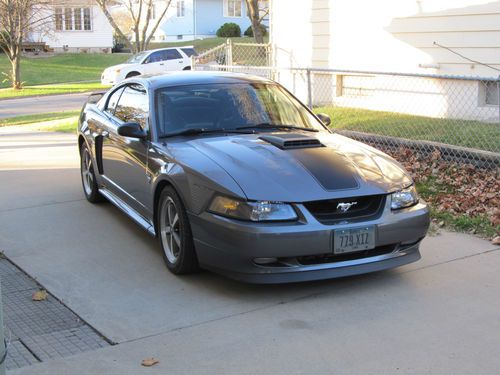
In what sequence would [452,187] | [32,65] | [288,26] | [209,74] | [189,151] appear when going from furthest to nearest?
[32,65]
[288,26]
[452,187]
[209,74]
[189,151]

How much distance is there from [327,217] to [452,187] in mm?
3249

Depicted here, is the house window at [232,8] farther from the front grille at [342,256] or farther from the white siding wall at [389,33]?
the front grille at [342,256]

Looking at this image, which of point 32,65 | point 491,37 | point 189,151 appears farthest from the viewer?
point 32,65

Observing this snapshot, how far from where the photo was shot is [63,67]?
38.9 metres

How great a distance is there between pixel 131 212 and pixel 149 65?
2346 centimetres

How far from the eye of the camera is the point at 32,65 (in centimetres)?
3884

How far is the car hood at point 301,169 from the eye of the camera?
479cm

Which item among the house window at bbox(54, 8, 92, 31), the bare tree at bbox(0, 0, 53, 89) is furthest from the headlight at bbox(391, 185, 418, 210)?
the house window at bbox(54, 8, 92, 31)

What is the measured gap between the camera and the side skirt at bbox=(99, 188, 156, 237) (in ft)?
19.2

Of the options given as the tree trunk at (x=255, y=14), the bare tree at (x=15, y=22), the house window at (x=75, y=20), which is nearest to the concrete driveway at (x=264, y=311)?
the tree trunk at (x=255, y=14)

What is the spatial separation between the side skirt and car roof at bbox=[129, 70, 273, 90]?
117cm

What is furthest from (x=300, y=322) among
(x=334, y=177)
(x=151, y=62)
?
(x=151, y=62)

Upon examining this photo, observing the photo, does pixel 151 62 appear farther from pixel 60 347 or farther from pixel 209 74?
pixel 60 347

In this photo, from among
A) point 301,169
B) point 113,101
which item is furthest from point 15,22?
point 301,169
